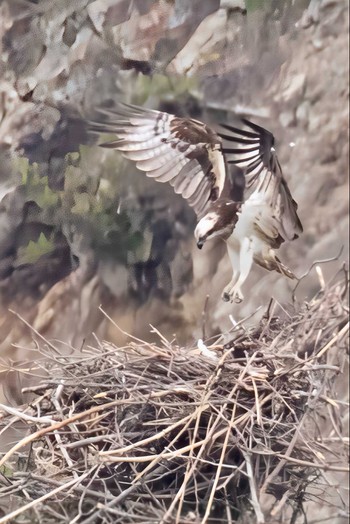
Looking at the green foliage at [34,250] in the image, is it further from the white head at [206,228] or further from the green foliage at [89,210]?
the white head at [206,228]

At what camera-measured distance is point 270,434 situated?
799 mm

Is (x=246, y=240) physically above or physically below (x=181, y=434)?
above

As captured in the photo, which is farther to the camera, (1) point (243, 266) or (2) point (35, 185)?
(1) point (243, 266)

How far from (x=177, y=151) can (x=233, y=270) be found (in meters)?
0.18

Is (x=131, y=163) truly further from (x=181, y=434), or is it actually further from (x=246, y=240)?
(x=181, y=434)

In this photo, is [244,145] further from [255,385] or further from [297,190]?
[255,385]

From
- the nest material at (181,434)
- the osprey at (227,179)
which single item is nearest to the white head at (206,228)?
the osprey at (227,179)

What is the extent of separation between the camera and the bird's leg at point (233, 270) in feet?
2.83

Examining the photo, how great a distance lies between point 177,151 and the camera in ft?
2.75

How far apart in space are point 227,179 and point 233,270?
0.41ft

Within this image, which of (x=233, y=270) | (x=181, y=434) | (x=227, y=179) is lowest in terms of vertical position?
(x=181, y=434)

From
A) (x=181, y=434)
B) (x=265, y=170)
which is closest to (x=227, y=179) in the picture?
(x=265, y=170)

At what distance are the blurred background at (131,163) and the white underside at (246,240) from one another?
14 mm

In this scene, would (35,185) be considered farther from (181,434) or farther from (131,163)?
(181,434)
